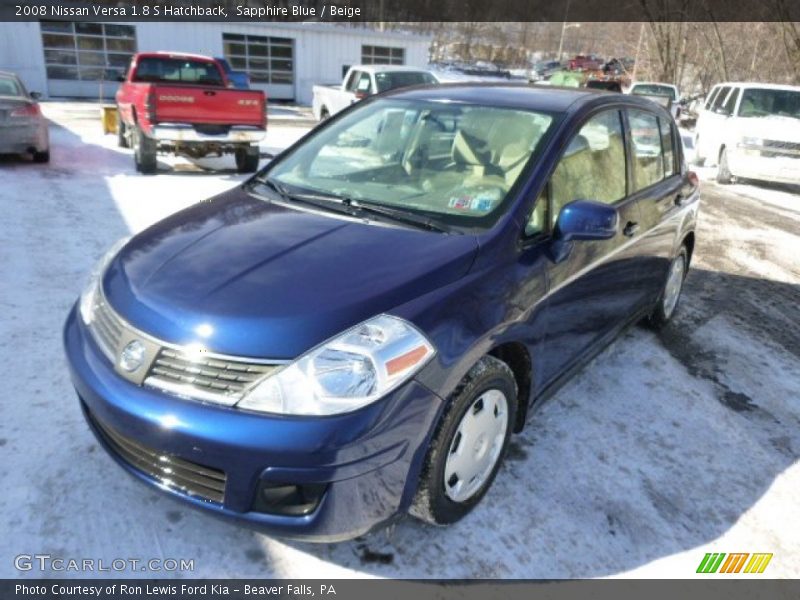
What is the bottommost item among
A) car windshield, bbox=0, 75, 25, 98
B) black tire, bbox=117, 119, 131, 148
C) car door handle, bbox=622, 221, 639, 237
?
black tire, bbox=117, 119, 131, 148

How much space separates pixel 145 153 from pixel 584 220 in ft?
27.3

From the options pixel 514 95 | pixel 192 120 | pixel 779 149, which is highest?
pixel 514 95

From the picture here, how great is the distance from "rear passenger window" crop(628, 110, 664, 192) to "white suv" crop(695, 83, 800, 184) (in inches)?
329

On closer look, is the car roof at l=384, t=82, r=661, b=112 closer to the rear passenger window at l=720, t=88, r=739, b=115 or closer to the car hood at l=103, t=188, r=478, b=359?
the car hood at l=103, t=188, r=478, b=359

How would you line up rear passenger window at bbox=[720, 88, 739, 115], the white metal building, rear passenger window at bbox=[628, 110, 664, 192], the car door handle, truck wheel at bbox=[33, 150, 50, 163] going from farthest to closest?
the white metal building → rear passenger window at bbox=[720, 88, 739, 115] → truck wheel at bbox=[33, 150, 50, 163] → rear passenger window at bbox=[628, 110, 664, 192] → the car door handle

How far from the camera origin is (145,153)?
30.9 feet

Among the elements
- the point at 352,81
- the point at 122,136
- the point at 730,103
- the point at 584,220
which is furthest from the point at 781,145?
the point at 122,136

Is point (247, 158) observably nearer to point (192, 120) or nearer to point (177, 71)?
point (192, 120)

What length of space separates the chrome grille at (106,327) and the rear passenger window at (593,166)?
6.23 ft

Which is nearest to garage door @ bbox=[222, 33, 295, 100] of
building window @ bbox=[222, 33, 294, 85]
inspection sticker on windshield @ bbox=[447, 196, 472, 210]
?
building window @ bbox=[222, 33, 294, 85]

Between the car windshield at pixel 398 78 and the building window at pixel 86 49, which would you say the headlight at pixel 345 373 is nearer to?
the car windshield at pixel 398 78

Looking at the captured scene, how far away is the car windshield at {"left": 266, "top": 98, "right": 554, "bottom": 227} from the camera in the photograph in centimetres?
288
